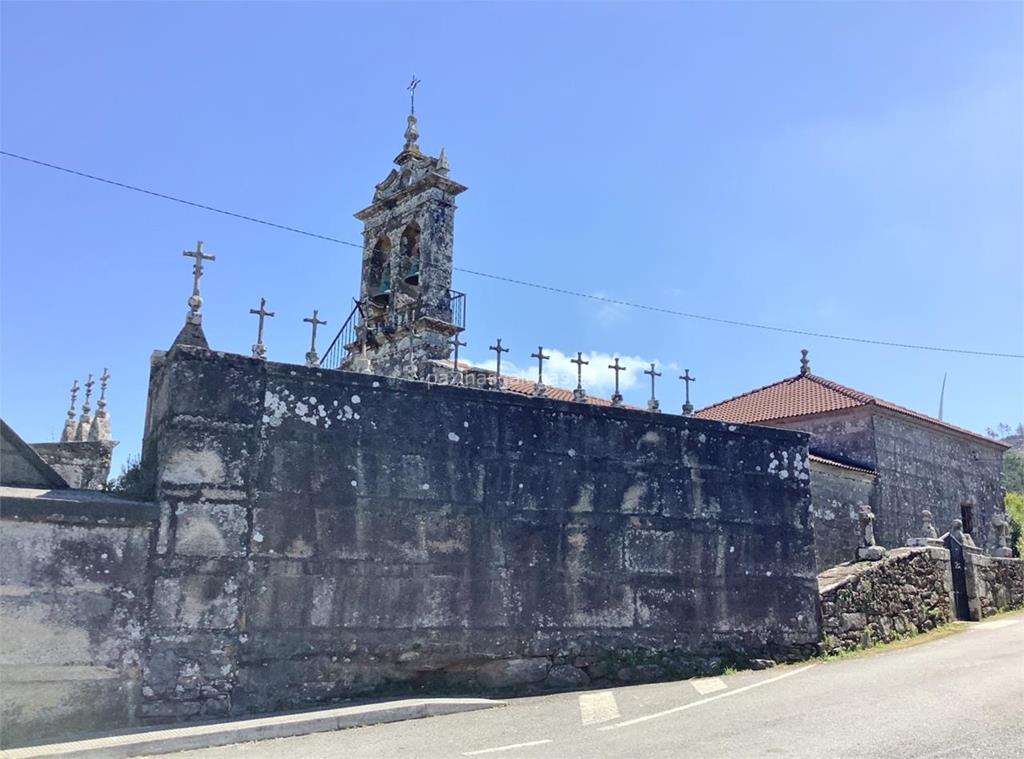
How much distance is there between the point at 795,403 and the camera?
80.3 feet

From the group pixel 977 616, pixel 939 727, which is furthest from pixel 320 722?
pixel 977 616

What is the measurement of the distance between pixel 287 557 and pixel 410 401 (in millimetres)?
1934

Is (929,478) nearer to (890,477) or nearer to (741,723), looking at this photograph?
(890,477)

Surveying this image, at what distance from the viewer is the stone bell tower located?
2192 cm

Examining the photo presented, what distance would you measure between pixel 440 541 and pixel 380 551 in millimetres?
632

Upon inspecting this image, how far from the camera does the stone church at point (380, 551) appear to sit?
22.9 ft

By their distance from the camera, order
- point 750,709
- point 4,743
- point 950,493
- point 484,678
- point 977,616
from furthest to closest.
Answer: point 950,493 < point 977,616 < point 484,678 < point 750,709 < point 4,743

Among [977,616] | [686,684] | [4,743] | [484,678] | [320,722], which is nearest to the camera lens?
[4,743]

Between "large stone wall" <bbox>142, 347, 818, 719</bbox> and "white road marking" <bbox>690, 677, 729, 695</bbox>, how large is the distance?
0.90 feet

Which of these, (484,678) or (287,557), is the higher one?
(287,557)

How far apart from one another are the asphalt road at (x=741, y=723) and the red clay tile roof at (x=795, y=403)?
46.9 feet

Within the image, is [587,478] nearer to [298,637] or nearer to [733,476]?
[733,476]

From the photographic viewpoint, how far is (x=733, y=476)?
10.3 meters

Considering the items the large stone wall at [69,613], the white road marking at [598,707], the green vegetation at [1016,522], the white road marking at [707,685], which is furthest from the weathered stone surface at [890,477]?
the large stone wall at [69,613]
